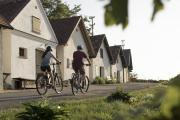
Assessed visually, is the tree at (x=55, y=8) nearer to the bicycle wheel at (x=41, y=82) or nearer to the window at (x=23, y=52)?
the window at (x=23, y=52)

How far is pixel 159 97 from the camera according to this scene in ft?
3.27

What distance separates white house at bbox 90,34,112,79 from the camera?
48.0m

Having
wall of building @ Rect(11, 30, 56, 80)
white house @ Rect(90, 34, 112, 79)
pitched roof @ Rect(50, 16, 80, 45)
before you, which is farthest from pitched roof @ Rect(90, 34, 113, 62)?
wall of building @ Rect(11, 30, 56, 80)

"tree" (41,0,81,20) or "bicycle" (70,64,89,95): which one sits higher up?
"tree" (41,0,81,20)

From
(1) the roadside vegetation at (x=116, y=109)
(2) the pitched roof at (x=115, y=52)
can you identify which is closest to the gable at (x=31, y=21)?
(1) the roadside vegetation at (x=116, y=109)

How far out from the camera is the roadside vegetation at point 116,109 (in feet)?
3.06

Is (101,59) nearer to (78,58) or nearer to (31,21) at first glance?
(31,21)

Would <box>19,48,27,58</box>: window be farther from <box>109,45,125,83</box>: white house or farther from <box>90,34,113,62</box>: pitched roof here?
<box>109,45,125,83</box>: white house

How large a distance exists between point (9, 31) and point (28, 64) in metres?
3.33

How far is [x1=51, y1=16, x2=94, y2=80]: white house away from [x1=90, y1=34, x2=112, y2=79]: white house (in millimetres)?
3944

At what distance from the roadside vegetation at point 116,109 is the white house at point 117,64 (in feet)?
145

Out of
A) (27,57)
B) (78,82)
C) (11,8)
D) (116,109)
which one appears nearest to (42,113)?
(116,109)

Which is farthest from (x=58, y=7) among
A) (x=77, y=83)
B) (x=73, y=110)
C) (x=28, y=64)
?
(x=73, y=110)

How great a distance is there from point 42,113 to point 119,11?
17.6 feet
